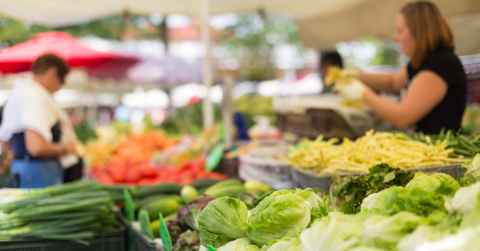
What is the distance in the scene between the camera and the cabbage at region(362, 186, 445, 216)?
1.01 m

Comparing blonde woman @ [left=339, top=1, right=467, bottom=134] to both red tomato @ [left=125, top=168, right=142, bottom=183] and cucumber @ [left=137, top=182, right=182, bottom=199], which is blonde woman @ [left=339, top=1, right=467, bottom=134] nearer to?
cucumber @ [left=137, top=182, right=182, bottom=199]

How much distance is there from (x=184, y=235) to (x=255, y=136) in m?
3.27

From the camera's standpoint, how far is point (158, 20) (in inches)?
625

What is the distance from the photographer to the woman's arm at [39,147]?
10.3 ft

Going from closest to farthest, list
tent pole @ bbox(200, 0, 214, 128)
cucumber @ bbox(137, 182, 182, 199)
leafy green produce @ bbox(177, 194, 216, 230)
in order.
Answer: leafy green produce @ bbox(177, 194, 216, 230) → cucumber @ bbox(137, 182, 182, 199) → tent pole @ bbox(200, 0, 214, 128)

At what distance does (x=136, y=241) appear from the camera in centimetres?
240

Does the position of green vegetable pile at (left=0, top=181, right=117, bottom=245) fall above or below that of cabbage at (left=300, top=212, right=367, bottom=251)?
below

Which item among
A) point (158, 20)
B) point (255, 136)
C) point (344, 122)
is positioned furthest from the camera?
point (158, 20)

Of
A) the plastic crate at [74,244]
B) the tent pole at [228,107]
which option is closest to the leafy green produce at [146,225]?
the plastic crate at [74,244]

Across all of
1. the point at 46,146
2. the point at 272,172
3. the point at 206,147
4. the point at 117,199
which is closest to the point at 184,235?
the point at 272,172

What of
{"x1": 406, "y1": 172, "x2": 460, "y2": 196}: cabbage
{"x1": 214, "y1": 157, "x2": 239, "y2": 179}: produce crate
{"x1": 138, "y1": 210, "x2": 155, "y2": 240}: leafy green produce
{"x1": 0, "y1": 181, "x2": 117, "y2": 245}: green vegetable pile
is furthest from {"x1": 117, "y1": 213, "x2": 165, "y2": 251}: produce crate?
{"x1": 406, "y1": 172, "x2": 460, "y2": 196}: cabbage

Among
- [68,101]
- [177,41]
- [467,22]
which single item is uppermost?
[177,41]

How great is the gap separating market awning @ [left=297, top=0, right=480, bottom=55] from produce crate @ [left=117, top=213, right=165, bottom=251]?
349 centimetres

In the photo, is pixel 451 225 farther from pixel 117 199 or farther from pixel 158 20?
pixel 158 20
